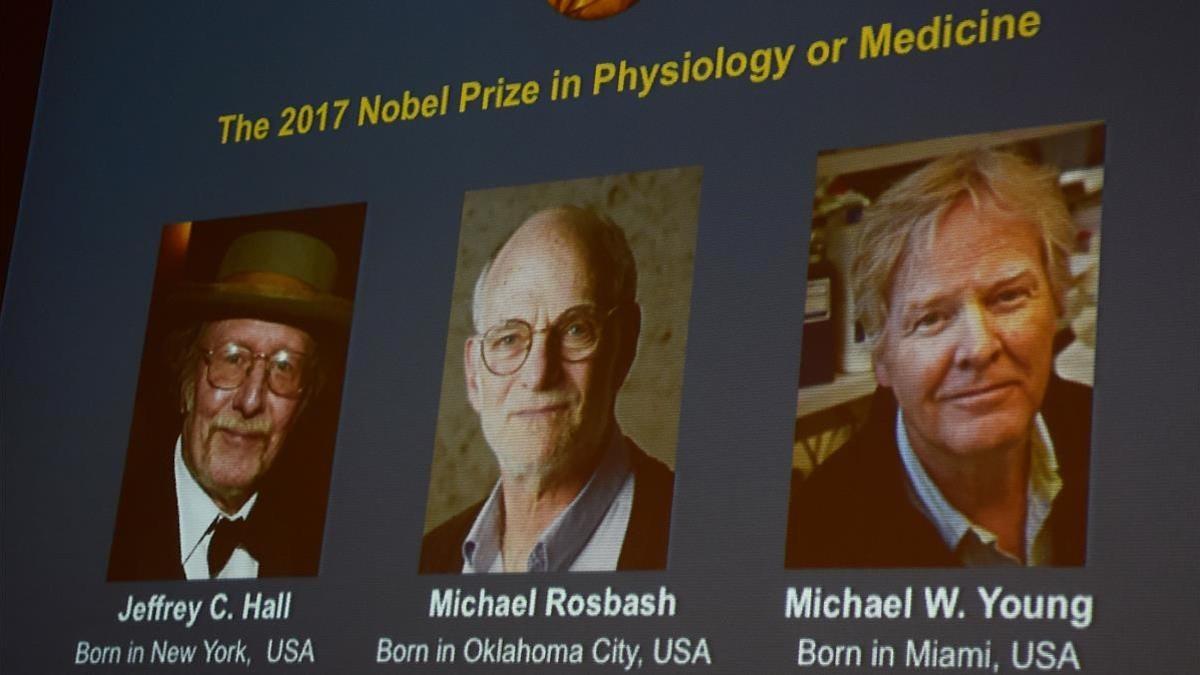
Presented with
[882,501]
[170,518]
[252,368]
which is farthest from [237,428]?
[882,501]

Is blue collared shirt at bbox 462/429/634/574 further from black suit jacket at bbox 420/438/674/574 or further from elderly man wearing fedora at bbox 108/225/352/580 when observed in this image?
elderly man wearing fedora at bbox 108/225/352/580

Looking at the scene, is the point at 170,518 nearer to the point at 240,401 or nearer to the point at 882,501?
the point at 240,401

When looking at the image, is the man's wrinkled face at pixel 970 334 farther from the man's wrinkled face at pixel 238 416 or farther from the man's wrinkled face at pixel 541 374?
the man's wrinkled face at pixel 238 416

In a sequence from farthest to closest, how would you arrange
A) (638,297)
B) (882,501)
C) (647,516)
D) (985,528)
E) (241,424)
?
1. (241,424)
2. (638,297)
3. (647,516)
4. (882,501)
5. (985,528)

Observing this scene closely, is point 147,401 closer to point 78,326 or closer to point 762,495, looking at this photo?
point 78,326

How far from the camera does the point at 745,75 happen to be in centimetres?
432

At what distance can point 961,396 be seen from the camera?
12.5 feet

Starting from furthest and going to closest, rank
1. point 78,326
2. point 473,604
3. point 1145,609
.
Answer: point 78,326
point 473,604
point 1145,609

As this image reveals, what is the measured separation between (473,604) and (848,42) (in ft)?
4.42

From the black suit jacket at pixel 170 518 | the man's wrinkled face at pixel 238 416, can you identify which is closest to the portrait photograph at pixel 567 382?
the black suit jacket at pixel 170 518

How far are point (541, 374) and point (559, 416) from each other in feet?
0.32

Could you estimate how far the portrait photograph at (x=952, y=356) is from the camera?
3734 mm

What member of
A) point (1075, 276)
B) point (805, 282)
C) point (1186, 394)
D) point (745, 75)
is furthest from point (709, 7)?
point (1186, 394)

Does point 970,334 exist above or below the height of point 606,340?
below
